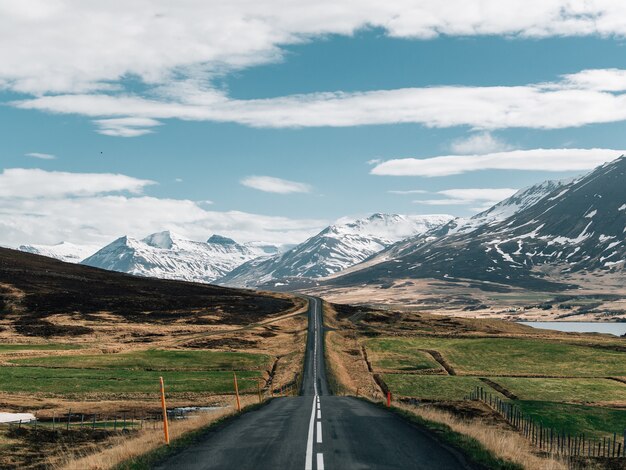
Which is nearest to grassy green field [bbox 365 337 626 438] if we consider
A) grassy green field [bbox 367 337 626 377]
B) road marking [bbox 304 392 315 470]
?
grassy green field [bbox 367 337 626 377]

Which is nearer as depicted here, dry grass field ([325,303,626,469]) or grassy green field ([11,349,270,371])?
dry grass field ([325,303,626,469])

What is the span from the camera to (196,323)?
5669 inches

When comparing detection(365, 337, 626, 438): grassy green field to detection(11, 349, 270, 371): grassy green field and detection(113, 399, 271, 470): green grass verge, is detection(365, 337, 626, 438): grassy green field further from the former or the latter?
detection(113, 399, 271, 470): green grass verge

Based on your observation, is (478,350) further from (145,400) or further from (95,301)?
(95,301)

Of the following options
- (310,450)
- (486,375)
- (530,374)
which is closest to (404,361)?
(486,375)

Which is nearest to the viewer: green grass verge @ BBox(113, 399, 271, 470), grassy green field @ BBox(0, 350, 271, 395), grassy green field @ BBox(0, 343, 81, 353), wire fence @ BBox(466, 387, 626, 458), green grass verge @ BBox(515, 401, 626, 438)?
green grass verge @ BBox(113, 399, 271, 470)

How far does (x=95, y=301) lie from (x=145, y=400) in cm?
Answer: 10873

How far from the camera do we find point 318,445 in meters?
21.3

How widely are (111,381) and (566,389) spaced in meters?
54.1

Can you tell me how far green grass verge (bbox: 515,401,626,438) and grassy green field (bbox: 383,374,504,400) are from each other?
402 inches

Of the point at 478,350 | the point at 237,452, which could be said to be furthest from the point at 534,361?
the point at 237,452

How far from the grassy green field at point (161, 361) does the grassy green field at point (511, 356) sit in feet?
77.4

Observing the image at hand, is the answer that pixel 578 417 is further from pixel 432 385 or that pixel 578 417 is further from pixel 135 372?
pixel 135 372

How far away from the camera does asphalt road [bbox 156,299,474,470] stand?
1808 centimetres
